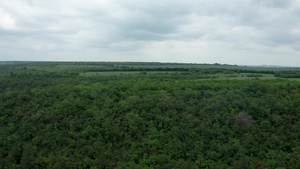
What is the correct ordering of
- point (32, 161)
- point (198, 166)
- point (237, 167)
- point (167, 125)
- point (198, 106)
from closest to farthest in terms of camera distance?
point (237, 167), point (198, 166), point (32, 161), point (167, 125), point (198, 106)

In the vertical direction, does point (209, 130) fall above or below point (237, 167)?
above

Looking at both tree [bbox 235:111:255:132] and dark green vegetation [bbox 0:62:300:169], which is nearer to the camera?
dark green vegetation [bbox 0:62:300:169]

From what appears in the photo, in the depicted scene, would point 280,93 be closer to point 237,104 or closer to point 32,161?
point 237,104

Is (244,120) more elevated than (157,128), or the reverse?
(244,120)

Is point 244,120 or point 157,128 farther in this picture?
point 157,128

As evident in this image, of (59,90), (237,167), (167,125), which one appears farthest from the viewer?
(59,90)

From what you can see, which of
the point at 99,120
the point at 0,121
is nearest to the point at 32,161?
the point at 99,120

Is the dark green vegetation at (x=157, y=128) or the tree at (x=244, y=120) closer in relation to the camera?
the dark green vegetation at (x=157, y=128)

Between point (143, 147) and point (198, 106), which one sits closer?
point (143, 147)
